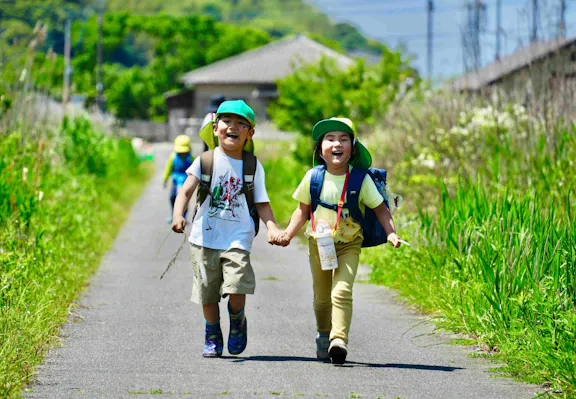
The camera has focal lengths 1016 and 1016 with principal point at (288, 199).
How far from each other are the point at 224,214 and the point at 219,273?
384mm

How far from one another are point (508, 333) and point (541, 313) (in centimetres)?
42

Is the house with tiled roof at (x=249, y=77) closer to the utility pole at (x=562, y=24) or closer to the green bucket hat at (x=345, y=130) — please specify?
the utility pole at (x=562, y=24)

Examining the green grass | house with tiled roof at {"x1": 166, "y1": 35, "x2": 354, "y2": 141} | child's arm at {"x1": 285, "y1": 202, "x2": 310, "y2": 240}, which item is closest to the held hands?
child's arm at {"x1": 285, "y1": 202, "x2": 310, "y2": 240}

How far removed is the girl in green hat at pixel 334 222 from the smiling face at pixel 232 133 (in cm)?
47

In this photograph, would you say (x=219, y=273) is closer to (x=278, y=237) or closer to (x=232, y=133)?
(x=278, y=237)

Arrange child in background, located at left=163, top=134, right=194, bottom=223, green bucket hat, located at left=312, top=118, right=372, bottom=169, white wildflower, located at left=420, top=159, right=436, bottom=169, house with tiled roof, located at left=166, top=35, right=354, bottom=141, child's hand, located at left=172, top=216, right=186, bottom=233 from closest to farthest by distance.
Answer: child's hand, located at left=172, top=216, right=186, bottom=233 → green bucket hat, located at left=312, top=118, right=372, bottom=169 → white wildflower, located at left=420, top=159, right=436, bottom=169 → child in background, located at left=163, top=134, right=194, bottom=223 → house with tiled roof, located at left=166, top=35, right=354, bottom=141

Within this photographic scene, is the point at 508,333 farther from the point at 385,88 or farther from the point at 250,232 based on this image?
the point at 385,88

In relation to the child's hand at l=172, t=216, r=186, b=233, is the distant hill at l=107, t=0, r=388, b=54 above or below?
above

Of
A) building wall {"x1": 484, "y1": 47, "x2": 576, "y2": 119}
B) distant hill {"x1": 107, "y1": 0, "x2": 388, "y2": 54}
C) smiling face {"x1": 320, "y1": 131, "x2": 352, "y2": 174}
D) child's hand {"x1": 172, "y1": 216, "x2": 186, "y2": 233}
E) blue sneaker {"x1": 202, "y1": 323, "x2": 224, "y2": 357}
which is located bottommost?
blue sneaker {"x1": 202, "y1": 323, "x2": 224, "y2": 357}

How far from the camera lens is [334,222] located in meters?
6.39

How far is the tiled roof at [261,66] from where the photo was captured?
6506 cm

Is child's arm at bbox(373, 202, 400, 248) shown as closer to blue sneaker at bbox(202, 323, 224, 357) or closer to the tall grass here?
the tall grass

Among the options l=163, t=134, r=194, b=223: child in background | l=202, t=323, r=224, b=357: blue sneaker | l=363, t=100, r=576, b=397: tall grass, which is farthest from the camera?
l=163, t=134, r=194, b=223: child in background

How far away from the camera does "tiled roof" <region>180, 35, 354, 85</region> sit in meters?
65.1
